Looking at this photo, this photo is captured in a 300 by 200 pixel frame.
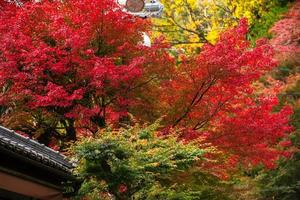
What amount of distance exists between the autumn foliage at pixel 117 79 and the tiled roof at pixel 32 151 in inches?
69.6

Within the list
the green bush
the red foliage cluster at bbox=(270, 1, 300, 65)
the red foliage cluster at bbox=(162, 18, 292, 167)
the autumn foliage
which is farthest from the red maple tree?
the red foliage cluster at bbox=(270, 1, 300, 65)

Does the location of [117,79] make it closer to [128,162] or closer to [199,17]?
[128,162]

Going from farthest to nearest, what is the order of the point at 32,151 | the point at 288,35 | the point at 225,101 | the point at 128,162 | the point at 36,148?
1. the point at 288,35
2. the point at 225,101
3. the point at 36,148
4. the point at 32,151
5. the point at 128,162

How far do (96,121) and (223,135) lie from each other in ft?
9.37

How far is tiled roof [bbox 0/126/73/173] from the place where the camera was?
7820 mm

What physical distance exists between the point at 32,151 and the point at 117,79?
3.63m

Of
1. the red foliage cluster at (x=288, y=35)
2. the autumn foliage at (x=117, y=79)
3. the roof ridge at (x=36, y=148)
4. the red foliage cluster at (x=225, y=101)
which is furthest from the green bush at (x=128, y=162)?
the red foliage cluster at (x=288, y=35)

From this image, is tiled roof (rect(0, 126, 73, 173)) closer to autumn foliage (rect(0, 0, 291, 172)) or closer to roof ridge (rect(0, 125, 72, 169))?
roof ridge (rect(0, 125, 72, 169))

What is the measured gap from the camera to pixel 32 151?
8.45 metres

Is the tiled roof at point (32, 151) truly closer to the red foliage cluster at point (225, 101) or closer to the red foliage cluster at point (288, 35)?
the red foliage cluster at point (225, 101)

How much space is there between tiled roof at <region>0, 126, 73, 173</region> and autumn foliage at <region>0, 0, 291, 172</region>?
1.77 metres

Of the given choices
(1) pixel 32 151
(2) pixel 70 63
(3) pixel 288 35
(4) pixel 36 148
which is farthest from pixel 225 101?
(3) pixel 288 35

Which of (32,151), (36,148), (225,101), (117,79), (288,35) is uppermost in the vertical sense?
(117,79)

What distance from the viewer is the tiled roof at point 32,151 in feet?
25.7
